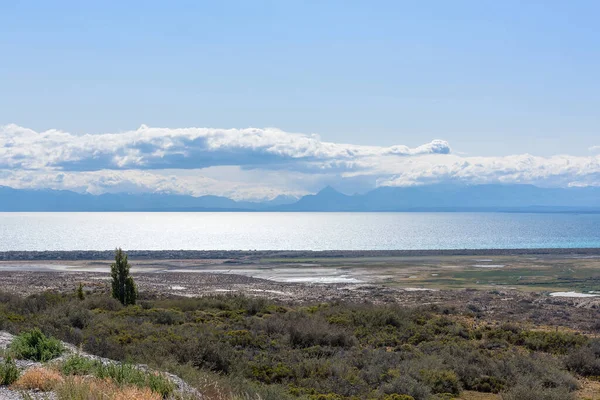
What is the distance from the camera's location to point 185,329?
22.8 meters

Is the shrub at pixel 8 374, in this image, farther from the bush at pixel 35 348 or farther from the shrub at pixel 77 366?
the bush at pixel 35 348

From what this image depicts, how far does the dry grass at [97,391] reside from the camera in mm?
9125

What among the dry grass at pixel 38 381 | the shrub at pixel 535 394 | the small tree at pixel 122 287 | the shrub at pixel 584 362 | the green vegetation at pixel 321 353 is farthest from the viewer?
the small tree at pixel 122 287

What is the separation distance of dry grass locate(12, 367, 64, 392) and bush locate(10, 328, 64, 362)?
2693mm

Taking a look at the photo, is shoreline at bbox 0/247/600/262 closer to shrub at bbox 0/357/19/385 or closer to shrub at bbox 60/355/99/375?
shrub at bbox 60/355/99/375

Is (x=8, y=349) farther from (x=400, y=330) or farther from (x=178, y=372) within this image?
(x=400, y=330)

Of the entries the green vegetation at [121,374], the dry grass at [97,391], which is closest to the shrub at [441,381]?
the green vegetation at [121,374]

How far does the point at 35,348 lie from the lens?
14.2m

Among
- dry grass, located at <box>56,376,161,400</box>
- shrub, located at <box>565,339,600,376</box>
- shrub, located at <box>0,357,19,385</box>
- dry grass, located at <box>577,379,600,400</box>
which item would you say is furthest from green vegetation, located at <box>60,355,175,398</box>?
shrub, located at <box>565,339,600,376</box>

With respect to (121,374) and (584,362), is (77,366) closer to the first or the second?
(121,374)

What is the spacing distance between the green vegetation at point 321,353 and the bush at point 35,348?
5.55 ft

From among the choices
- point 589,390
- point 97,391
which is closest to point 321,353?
point 589,390

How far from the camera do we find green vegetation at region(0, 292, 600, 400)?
15.0m

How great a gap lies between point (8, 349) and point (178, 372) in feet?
14.0
